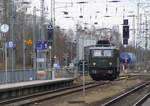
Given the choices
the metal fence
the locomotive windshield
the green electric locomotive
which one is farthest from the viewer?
the locomotive windshield

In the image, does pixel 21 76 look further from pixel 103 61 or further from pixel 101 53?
pixel 101 53

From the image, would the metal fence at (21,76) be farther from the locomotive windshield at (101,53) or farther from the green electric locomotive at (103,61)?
the locomotive windshield at (101,53)

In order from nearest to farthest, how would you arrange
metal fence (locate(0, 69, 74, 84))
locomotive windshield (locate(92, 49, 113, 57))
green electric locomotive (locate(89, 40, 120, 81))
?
metal fence (locate(0, 69, 74, 84))
green electric locomotive (locate(89, 40, 120, 81))
locomotive windshield (locate(92, 49, 113, 57))

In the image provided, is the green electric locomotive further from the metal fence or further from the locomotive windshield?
the metal fence

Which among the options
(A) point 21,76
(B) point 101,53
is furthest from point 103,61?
(A) point 21,76

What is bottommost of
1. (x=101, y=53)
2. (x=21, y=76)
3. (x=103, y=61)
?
(x=21, y=76)

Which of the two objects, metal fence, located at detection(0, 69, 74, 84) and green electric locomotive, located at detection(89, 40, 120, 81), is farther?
green electric locomotive, located at detection(89, 40, 120, 81)

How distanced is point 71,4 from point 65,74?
10.4 meters

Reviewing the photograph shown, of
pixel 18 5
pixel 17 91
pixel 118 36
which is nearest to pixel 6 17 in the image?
pixel 18 5

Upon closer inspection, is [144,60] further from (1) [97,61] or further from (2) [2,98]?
(2) [2,98]

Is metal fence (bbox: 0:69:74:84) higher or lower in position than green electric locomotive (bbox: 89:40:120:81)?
lower

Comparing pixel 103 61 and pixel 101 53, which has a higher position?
pixel 101 53

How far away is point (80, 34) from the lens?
29.8 metres

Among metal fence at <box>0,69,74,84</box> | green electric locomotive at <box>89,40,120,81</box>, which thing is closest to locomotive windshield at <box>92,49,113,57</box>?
green electric locomotive at <box>89,40,120,81</box>
